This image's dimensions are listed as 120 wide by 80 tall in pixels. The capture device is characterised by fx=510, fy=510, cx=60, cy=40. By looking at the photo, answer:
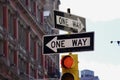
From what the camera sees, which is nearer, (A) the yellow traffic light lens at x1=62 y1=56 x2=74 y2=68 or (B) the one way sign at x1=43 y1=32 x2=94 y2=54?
(A) the yellow traffic light lens at x1=62 y1=56 x2=74 y2=68

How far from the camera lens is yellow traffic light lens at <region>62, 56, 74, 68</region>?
40.8ft

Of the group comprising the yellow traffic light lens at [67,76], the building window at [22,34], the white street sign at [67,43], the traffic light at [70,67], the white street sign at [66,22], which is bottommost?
the yellow traffic light lens at [67,76]

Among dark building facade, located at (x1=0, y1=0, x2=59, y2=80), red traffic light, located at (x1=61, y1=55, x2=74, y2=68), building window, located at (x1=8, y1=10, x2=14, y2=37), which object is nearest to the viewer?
red traffic light, located at (x1=61, y1=55, x2=74, y2=68)

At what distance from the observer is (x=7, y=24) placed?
2256 inches

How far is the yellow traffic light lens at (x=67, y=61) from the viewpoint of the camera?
1244 centimetres

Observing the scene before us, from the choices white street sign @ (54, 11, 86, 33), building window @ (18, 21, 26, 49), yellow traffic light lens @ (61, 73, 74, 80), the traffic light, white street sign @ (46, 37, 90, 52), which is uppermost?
building window @ (18, 21, 26, 49)

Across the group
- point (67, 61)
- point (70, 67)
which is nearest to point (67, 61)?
point (67, 61)

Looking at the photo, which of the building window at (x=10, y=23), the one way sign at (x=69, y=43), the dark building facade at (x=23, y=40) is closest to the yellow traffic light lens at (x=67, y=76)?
the one way sign at (x=69, y=43)

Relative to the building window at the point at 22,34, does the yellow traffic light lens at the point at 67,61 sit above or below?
below

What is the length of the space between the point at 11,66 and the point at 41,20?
72.5ft

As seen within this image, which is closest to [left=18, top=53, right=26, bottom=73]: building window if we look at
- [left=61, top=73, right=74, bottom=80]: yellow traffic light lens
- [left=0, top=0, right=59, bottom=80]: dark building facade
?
[left=0, top=0, right=59, bottom=80]: dark building facade

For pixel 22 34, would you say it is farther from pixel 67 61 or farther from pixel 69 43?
pixel 67 61

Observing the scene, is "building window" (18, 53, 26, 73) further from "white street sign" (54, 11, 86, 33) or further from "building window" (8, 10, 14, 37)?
"white street sign" (54, 11, 86, 33)

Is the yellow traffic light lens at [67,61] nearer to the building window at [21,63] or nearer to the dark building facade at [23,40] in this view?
the dark building facade at [23,40]
